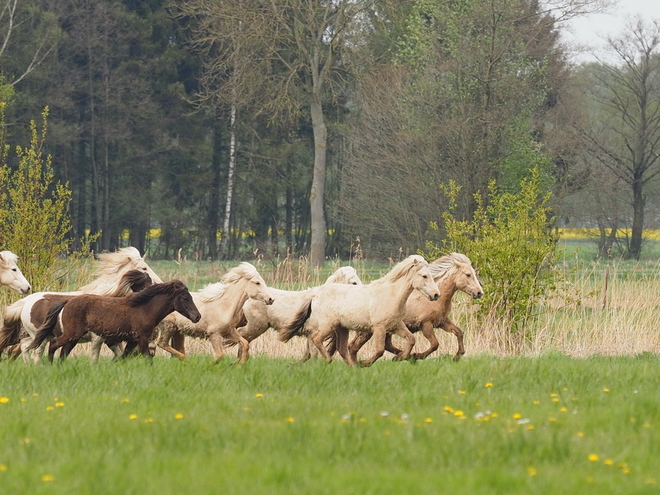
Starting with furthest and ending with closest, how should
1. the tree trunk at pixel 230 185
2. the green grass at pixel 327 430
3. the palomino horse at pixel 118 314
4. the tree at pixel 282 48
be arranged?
the tree trunk at pixel 230 185 < the tree at pixel 282 48 < the palomino horse at pixel 118 314 < the green grass at pixel 327 430

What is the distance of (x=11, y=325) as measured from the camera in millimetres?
13250

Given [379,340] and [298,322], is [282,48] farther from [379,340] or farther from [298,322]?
[379,340]

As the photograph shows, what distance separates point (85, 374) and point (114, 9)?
3974 centimetres

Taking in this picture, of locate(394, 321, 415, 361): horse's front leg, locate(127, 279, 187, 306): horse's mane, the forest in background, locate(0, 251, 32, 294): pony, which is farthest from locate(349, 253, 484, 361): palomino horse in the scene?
the forest in background

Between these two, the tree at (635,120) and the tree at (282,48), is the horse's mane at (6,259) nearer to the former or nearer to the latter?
the tree at (282,48)

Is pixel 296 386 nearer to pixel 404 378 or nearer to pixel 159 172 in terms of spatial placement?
pixel 404 378

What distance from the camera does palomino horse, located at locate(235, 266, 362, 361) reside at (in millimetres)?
13883

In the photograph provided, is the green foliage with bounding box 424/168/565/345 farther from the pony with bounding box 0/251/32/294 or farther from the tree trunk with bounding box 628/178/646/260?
the tree trunk with bounding box 628/178/646/260

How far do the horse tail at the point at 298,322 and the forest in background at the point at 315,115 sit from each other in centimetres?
1614

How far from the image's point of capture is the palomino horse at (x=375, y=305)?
12703 mm

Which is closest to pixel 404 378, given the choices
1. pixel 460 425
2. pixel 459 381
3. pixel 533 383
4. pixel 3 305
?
pixel 459 381

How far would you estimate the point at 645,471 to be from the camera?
639 cm

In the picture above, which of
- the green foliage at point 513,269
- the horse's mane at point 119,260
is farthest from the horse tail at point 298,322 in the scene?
the green foliage at point 513,269

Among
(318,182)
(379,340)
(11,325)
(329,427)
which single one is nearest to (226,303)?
(379,340)
